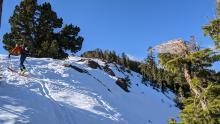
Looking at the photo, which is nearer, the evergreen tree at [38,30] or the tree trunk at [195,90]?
the tree trunk at [195,90]

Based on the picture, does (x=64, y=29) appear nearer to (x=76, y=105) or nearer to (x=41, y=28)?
(x=41, y=28)

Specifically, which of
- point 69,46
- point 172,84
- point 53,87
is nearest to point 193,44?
point 53,87

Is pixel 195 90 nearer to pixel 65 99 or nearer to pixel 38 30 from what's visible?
pixel 65 99

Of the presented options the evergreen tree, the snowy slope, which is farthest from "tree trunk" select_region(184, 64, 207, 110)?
the evergreen tree

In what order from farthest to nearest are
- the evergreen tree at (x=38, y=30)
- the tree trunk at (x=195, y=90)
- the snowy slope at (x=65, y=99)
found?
1. the evergreen tree at (x=38, y=30)
2. the snowy slope at (x=65, y=99)
3. the tree trunk at (x=195, y=90)

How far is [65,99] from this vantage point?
26.6 m

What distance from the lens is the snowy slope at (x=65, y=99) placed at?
21.6 m

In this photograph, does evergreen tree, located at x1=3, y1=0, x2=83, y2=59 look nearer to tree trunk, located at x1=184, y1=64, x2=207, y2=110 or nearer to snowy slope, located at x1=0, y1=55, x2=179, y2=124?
snowy slope, located at x1=0, y1=55, x2=179, y2=124

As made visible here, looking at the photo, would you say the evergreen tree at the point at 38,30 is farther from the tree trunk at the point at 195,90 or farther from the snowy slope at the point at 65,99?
the tree trunk at the point at 195,90

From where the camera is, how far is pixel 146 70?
90.8 metres

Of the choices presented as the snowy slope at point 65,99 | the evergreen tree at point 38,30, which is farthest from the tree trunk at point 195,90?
the evergreen tree at point 38,30

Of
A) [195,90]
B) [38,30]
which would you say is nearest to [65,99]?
[195,90]

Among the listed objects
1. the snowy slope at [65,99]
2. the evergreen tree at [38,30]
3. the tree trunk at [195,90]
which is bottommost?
the snowy slope at [65,99]

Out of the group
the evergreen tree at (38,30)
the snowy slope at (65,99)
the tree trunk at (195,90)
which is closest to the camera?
the tree trunk at (195,90)
